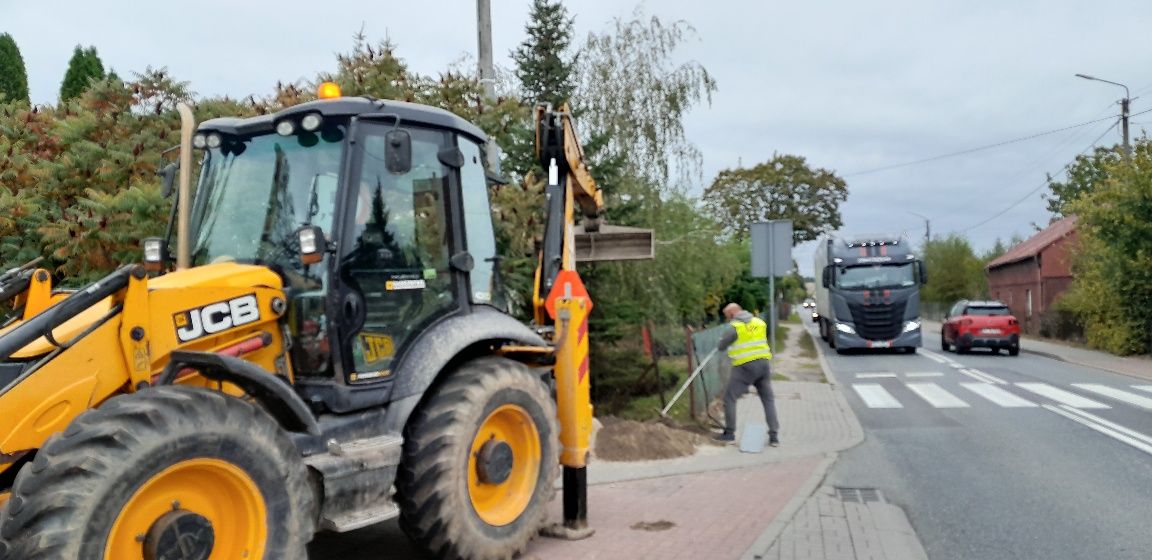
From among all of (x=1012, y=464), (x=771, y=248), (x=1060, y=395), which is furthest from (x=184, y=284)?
(x=1060, y=395)

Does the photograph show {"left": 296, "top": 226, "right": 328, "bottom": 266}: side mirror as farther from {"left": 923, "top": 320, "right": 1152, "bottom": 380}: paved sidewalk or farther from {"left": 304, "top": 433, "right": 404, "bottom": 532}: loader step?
{"left": 923, "top": 320, "right": 1152, "bottom": 380}: paved sidewalk

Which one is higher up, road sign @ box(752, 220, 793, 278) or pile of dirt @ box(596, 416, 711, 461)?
road sign @ box(752, 220, 793, 278)

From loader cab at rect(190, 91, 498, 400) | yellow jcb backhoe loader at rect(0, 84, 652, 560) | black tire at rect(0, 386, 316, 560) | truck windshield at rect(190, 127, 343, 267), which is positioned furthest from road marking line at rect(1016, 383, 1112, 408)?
black tire at rect(0, 386, 316, 560)

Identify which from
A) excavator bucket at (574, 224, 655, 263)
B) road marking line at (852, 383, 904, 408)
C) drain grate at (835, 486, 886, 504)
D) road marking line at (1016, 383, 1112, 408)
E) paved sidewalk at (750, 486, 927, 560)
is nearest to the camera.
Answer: paved sidewalk at (750, 486, 927, 560)

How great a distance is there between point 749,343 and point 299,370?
669 centimetres

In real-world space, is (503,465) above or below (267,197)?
below

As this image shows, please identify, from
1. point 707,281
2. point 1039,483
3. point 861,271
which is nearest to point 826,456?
point 1039,483

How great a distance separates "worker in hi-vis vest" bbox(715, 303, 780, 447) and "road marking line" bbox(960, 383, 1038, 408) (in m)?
5.11

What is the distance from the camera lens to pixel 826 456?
9.50 metres

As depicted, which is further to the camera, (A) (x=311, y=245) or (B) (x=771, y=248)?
(B) (x=771, y=248)

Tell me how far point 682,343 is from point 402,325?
1152 centimetres

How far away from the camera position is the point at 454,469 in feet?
16.0

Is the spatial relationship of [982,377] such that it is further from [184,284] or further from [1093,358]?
[184,284]

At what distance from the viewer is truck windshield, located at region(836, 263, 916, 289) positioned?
2538 cm
